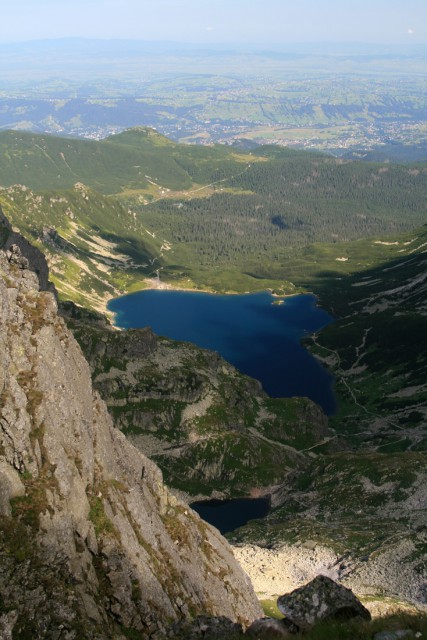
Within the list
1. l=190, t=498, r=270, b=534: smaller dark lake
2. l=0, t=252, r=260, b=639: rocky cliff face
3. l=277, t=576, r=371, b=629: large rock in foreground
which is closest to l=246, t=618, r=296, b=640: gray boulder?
l=277, t=576, r=371, b=629: large rock in foreground

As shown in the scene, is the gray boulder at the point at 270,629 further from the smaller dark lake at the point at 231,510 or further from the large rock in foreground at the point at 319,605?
the smaller dark lake at the point at 231,510

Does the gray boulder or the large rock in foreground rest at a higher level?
the large rock in foreground

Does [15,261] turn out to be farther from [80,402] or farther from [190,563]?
[190,563]

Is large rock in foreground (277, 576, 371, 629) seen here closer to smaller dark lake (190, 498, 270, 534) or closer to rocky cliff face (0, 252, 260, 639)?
rocky cliff face (0, 252, 260, 639)

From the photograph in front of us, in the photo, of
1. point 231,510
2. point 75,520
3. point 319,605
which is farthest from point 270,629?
point 231,510

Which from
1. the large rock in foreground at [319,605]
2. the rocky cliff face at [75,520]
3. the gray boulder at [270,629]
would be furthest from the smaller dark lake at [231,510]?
the large rock in foreground at [319,605]
